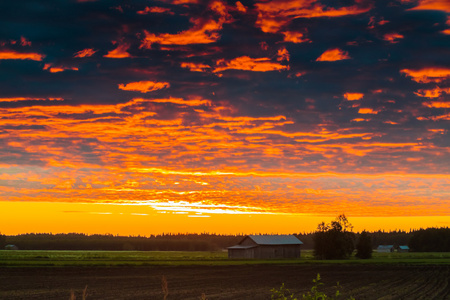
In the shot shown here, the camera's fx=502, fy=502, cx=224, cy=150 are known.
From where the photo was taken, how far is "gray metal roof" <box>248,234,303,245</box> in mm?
118050

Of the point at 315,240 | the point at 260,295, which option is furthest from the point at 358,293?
the point at 315,240

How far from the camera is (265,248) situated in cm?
11694

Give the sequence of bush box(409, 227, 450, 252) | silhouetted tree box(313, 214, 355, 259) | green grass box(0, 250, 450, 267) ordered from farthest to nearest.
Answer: bush box(409, 227, 450, 252) → silhouetted tree box(313, 214, 355, 259) → green grass box(0, 250, 450, 267)

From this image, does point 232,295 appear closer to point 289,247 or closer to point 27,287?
point 27,287

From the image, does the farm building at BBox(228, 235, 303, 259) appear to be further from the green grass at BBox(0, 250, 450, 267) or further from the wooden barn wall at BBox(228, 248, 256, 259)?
the green grass at BBox(0, 250, 450, 267)

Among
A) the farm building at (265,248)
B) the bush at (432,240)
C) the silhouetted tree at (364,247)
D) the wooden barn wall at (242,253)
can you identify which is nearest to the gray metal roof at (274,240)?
the farm building at (265,248)

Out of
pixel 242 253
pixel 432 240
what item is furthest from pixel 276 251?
pixel 432 240

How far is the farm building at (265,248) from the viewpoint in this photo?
116 meters

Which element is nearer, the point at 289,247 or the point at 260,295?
the point at 260,295

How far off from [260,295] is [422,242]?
167m

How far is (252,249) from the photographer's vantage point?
116750mm

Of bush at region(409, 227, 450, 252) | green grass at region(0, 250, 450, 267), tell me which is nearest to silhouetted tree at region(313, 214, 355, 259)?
green grass at region(0, 250, 450, 267)

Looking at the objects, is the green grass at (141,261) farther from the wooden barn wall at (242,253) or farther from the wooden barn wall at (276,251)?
the wooden barn wall at (276,251)

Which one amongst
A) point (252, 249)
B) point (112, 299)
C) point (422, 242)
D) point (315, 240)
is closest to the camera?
point (112, 299)
